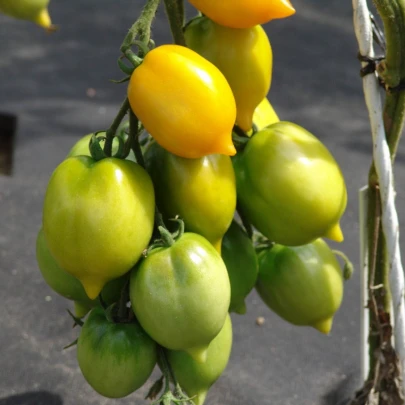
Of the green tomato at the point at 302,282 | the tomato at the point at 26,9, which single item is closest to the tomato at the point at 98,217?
the green tomato at the point at 302,282

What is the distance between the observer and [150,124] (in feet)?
1.88

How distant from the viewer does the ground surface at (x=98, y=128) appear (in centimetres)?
108

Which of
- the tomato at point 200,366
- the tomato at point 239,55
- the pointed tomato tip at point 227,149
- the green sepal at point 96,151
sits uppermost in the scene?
the tomato at point 239,55

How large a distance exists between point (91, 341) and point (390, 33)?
1.46 feet

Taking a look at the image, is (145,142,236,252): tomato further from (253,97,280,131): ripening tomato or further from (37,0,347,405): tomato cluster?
(253,97,280,131): ripening tomato

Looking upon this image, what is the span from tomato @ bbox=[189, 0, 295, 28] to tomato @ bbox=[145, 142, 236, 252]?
0.42ft

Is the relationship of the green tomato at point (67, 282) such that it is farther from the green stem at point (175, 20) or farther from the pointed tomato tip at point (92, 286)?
the green stem at point (175, 20)

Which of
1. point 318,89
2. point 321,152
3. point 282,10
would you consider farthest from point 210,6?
point 318,89

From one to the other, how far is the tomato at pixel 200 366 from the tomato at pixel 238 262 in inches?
1.6

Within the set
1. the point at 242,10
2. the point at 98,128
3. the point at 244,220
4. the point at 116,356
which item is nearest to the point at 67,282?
the point at 116,356

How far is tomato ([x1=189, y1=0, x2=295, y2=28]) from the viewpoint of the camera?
0.60 metres

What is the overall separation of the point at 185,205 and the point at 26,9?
44cm

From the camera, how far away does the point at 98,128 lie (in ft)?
6.18

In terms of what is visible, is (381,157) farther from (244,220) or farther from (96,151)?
(96,151)
